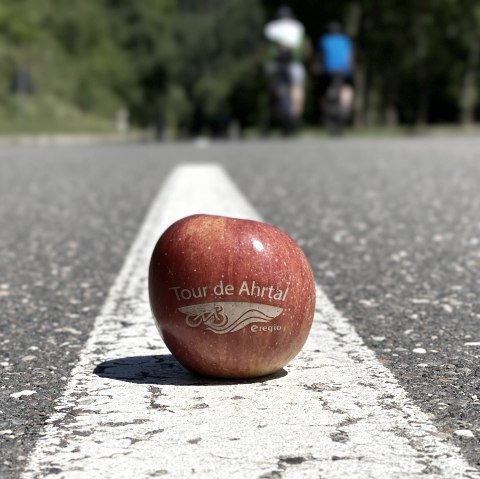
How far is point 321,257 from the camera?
18.3ft

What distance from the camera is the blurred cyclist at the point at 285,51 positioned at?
19.0 m

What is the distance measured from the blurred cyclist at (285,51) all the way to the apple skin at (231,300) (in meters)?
16.4

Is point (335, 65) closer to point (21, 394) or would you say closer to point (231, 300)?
point (231, 300)

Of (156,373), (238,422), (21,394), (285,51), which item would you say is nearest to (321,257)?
(156,373)

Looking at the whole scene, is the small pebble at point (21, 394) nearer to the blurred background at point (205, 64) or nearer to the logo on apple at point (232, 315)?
the logo on apple at point (232, 315)

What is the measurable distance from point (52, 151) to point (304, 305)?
47.8 ft

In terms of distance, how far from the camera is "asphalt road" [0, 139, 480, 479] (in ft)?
9.91

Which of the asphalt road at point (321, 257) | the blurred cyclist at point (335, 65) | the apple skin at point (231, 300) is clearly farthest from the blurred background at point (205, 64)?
the apple skin at point (231, 300)

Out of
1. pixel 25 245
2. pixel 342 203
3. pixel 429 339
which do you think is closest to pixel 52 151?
pixel 342 203

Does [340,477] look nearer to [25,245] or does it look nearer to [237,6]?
[25,245]

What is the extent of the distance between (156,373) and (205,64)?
8060 cm

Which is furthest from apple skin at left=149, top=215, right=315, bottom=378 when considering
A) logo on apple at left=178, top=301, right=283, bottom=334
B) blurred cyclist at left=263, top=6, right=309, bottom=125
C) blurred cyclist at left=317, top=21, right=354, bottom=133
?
blurred cyclist at left=317, top=21, right=354, bottom=133

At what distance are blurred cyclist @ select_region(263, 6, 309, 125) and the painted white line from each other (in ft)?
52.1

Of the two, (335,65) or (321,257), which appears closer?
(321,257)
